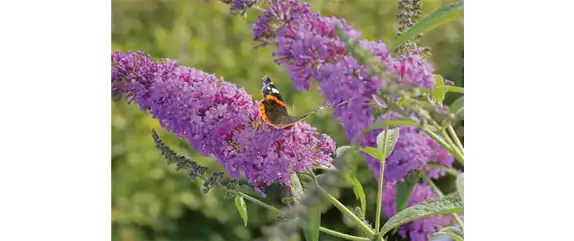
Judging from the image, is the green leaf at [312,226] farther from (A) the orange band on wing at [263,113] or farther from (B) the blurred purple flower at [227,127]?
(A) the orange band on wing at [263,113]

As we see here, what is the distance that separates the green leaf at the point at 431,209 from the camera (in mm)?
1123

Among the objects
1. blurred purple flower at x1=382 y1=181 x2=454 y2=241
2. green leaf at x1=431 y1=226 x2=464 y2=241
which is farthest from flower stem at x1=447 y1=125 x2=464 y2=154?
blurred purple flower at x1=382 y1=181 x2=454 y2=241

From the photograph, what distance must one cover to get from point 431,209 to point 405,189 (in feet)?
0.96

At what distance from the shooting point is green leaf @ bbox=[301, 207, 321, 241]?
48.2 inches

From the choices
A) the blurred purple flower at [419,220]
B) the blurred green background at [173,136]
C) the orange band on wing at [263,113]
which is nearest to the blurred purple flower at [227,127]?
the orange band on wing at [263,113]

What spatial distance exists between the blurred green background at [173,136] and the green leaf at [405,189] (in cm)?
7

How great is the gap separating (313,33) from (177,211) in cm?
88

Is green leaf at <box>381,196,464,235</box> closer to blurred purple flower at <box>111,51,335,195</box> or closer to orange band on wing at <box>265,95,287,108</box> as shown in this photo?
blurred purple flower at <box>111,51,335,195</box>

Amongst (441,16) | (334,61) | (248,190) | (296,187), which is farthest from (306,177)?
(441,16)

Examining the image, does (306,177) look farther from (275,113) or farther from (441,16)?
(441,16)
